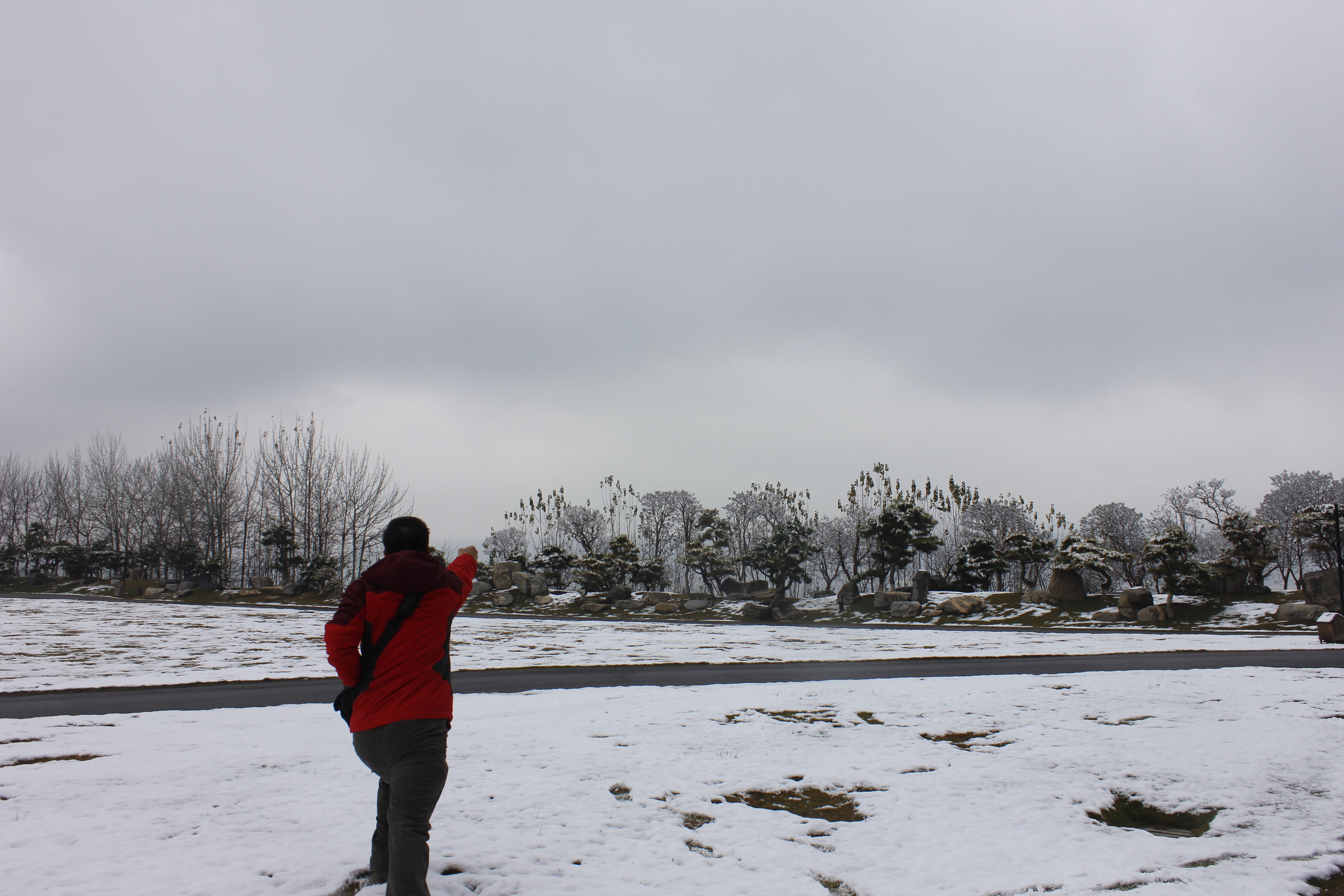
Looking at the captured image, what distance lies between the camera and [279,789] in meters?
5.33

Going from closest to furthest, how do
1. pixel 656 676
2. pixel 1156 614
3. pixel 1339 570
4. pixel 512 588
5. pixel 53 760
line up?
pixel 53 760 → pixel 656 676 → pixel 1339 570 → pixel 1156 614 → pixel 512 588

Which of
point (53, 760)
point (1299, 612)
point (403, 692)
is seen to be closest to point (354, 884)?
point (403, 692)

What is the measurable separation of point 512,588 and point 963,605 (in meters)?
24.4

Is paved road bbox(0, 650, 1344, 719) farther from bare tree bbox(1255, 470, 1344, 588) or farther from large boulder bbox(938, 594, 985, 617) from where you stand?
bare tree bbox(1255, 470, 1344, 588)

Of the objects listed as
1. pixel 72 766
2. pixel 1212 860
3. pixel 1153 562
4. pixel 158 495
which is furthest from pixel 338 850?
pixel 158 495

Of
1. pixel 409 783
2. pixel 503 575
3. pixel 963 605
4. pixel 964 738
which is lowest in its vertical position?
pixel 963 605

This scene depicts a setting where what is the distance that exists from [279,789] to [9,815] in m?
1.62

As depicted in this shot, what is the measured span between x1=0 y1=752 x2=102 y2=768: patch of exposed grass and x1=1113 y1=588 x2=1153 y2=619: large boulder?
99.1 ft

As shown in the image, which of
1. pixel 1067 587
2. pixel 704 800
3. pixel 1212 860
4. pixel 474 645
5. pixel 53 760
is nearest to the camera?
pixel 1212 860

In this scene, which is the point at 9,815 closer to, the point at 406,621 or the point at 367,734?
the point at 367,734

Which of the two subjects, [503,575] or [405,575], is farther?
[503,575]

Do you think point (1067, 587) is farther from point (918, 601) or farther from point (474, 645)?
point (474, 645)

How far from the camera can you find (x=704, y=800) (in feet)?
17.7

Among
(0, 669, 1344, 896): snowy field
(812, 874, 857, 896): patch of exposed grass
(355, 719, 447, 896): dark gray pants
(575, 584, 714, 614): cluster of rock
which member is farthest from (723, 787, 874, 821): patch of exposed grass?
(575, 584, 714, 614): cluster of rock
